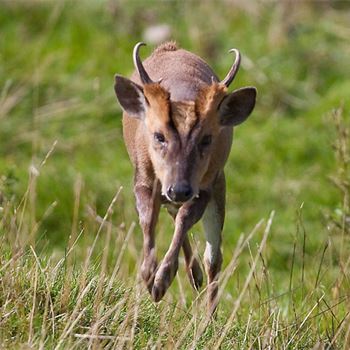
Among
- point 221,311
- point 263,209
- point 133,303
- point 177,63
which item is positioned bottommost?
point 263,209

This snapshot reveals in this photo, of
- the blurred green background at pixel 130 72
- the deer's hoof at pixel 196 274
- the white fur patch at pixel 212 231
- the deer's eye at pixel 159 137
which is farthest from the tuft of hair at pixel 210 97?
the blurred green background at pixel 130 72

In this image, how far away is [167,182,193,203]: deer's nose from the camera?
23.1 feet

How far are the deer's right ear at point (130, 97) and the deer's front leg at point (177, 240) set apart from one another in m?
0.57

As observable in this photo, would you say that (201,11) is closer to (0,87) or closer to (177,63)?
(0,87)

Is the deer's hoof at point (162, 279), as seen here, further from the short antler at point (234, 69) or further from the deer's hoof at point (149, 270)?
the short antler at point (234, 69)

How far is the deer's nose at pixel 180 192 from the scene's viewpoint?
7055 mm

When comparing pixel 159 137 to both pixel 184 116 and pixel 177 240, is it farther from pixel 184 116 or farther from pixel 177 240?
pixel 177 240

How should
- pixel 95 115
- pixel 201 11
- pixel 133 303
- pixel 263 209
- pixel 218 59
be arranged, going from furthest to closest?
pixel 201 11 → pixel 218 59 → pixel 95 115 → pixel 263 209 → pixel 133 303

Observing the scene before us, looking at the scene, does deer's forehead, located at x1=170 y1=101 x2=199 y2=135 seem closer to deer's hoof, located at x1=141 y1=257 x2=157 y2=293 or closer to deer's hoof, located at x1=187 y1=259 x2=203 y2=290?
deer's hoof, located at x1=141 y1=257 x2=157 y2=293

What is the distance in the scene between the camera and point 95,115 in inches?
559

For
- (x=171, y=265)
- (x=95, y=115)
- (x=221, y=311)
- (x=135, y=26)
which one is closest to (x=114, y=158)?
(x=95, y=115)

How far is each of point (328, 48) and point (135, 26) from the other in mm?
2279

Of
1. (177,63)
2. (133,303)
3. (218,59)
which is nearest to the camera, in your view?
(133,303)

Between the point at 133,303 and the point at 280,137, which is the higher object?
the point at 133,303
